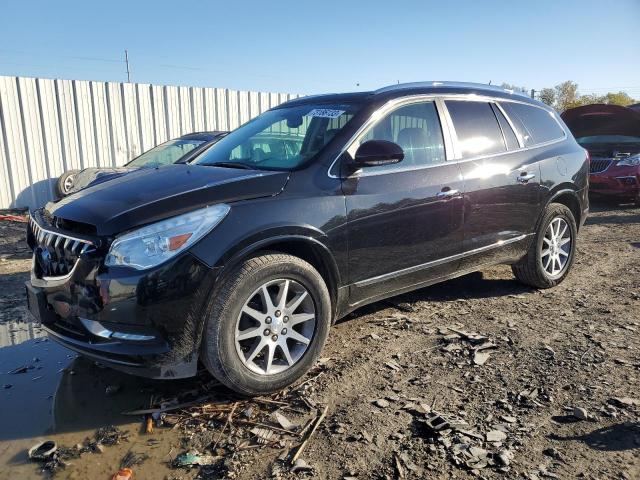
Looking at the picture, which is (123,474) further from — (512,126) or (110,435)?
(512,126)

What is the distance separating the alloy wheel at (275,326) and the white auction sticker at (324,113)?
1442 millimetres

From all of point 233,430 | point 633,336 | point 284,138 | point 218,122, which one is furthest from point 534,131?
point 218,122

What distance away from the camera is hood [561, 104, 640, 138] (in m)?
9.77

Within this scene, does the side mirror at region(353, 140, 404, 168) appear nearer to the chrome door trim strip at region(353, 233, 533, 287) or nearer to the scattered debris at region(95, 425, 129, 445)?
the chrome door trim strip at region(353, 233, 533, 287)

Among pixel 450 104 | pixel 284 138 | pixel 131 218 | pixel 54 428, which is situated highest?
pixel 450 104

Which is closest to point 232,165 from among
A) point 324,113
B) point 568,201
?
point 324,113

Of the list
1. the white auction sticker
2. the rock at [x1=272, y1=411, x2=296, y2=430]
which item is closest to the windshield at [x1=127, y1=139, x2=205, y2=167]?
the white auction sticker

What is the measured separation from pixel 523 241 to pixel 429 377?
2.06 metres

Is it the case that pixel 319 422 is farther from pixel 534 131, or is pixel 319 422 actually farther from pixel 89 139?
pixel 89 139

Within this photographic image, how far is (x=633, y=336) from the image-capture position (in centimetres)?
384

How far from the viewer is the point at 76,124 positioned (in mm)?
10328

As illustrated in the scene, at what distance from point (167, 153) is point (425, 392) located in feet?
23.0

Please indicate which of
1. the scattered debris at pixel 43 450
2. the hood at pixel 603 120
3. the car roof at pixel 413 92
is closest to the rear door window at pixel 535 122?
the car roof at pixel 413 92

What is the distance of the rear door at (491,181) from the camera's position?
414 centimetres
